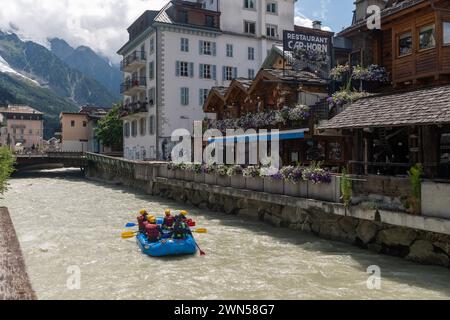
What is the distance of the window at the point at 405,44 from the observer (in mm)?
18553

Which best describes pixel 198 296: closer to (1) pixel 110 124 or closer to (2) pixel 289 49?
(2) pixel 289 49

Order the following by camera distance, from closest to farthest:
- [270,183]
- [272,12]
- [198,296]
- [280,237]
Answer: [198,296], [280,237], [270,183], [272,12]

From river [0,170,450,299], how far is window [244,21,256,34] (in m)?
32.9

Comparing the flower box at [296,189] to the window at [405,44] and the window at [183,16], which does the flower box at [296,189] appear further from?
the window at [183,16]

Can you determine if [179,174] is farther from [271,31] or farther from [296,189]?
[271,31]

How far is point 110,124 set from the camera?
2625 inches

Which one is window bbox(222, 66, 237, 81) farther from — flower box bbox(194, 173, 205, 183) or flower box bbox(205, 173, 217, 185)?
flower box bbox(205, 173, 217, 185)

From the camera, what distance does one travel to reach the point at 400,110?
1457 cm

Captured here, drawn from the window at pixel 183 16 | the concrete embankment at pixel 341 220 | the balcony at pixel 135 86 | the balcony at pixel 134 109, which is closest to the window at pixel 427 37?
the concrete embankment at pixel 341 220

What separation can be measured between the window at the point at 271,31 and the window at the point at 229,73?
6.10 m

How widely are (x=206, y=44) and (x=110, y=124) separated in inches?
1010

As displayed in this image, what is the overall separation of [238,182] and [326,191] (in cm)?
708

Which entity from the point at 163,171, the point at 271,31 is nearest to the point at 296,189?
the point at 163,171

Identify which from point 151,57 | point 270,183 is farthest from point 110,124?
point 270,183
